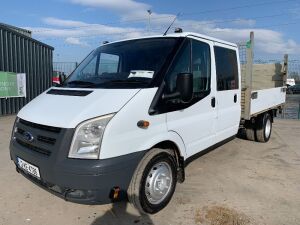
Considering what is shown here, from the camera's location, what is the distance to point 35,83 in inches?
596

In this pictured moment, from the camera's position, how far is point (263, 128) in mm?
7863

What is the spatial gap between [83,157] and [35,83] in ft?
42.3

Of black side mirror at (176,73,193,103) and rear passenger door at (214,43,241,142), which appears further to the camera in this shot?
rear passenger door at (214,43,241,142)

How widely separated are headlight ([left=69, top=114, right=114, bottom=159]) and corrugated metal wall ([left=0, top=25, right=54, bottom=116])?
A: 1093 cm

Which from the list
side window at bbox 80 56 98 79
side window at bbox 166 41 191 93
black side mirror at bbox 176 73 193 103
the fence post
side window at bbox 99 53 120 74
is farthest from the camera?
the fence post

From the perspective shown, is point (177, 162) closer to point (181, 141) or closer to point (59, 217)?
point (181, 141)

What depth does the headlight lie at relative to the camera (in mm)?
3279

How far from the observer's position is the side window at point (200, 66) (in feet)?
14.9

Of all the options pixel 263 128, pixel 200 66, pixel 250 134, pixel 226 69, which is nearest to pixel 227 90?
pixel 226 69

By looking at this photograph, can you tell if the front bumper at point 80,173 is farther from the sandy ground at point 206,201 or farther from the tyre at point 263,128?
the tyre at point 263,128

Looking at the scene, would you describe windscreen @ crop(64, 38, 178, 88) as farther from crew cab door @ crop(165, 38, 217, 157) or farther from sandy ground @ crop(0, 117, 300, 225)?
sandy ground @ crop(0, 117, 300, 225)

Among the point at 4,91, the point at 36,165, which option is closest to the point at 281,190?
the point at 36,165

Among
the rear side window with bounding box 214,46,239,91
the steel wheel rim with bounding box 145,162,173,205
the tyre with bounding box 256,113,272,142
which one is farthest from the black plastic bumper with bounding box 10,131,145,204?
the tyre with bounding box 256,113,272,142

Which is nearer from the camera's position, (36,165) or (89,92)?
(36,165)
